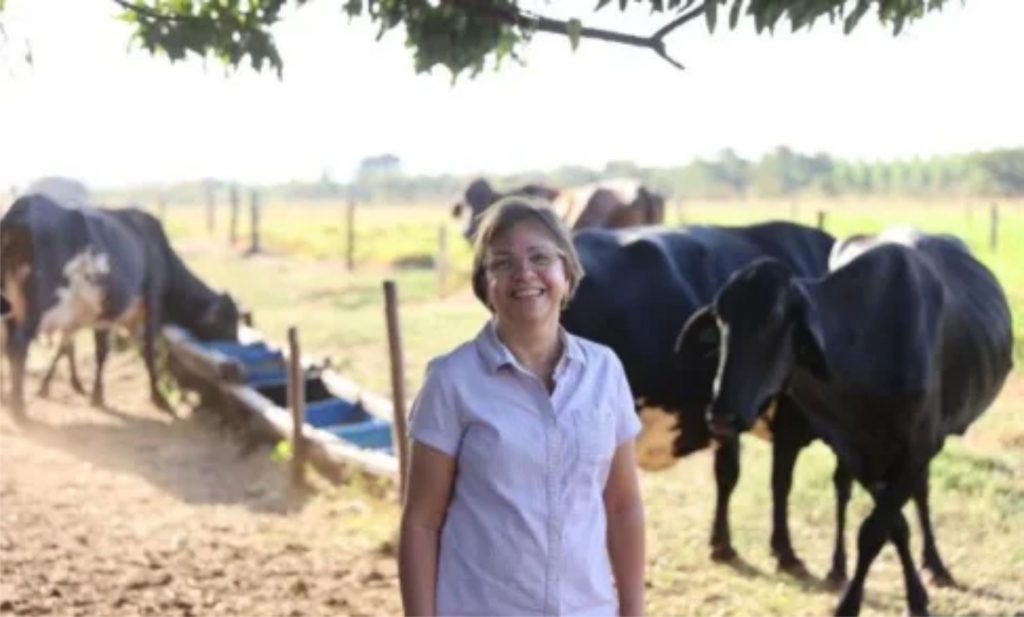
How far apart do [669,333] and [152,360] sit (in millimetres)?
7277

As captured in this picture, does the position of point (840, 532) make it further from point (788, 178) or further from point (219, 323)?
point (788, 178)

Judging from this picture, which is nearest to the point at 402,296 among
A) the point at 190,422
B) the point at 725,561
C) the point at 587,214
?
the point at 587,214

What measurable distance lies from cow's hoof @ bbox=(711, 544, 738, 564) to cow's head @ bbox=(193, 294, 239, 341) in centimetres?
748

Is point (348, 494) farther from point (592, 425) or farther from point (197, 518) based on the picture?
point (592, 425)

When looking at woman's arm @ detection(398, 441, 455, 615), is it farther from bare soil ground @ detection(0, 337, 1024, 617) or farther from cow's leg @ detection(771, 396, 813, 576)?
cow's leg @ detection(771, 396, 813, 576)

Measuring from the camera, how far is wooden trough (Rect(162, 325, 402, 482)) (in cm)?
912

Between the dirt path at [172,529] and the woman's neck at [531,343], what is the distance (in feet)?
12.6

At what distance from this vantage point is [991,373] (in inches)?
260

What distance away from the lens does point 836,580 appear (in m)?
6.80

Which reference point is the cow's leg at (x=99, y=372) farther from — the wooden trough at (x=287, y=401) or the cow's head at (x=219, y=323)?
the cow's head at (x=219, y=323)

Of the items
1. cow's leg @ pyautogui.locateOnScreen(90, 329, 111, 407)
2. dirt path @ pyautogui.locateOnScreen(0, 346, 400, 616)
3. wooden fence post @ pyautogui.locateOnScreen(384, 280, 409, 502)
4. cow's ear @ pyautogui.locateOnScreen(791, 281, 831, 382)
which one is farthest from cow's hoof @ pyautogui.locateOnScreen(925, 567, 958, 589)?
cow's leg @ pyautogui.locateOnScreen(90, 329, 111, 407)

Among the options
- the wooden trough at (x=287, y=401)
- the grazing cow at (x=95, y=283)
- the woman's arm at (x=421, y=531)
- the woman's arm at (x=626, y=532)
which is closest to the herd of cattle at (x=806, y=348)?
the wooden trough at (x=287, y=401)

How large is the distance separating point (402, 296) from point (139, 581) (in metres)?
16.7

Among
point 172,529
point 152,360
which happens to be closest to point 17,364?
point 152,360
